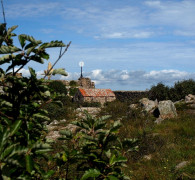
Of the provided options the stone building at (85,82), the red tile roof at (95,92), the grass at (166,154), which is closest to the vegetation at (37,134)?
the grass at (166,154)

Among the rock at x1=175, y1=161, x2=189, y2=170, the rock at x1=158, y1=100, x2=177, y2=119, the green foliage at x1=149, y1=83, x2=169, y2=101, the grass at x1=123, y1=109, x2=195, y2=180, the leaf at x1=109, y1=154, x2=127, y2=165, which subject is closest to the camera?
the leaf at x1=109, y1=154, x2=127, y2=165

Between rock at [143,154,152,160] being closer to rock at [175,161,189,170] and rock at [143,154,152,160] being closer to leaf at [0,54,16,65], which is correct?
rock at [175,161,189,170]

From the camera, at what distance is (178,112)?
636 inches

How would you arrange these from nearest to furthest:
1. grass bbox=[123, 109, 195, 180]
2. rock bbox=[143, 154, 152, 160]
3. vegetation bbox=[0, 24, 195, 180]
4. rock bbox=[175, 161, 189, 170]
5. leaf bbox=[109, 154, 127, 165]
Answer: vegetation bbox=[0, 24, 195, 180] → leaf bbox=[109, 154, 127, 165] → grass bbox=[123, 109, 195, 180] → rock bbox=[175, 161, 189, 170] → rock bbox=[143, 154, 152, 160]

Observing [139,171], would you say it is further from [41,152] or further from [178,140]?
[41,152]

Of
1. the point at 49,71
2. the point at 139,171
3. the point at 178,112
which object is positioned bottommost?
the point at 139,171

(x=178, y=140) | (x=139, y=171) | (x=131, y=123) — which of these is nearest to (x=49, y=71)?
(x=139, y=171)

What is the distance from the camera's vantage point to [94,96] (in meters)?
26.4

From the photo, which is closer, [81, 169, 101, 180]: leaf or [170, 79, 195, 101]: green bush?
[81, 169, 101, 180]: leaf

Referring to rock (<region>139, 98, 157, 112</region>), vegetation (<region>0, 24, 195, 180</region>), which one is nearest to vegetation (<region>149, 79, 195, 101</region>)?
rock (<region>139, 98, 157, 112</region>)

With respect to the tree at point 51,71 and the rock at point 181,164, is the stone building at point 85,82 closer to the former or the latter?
the rock at point 181,164

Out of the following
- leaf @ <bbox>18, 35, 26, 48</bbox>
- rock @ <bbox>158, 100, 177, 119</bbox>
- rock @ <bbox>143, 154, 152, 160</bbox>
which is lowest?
rock @ <bbox>143, 154, 152, 160</bbox>

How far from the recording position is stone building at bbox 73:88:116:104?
25.8 meters

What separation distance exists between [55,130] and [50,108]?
4296mm
